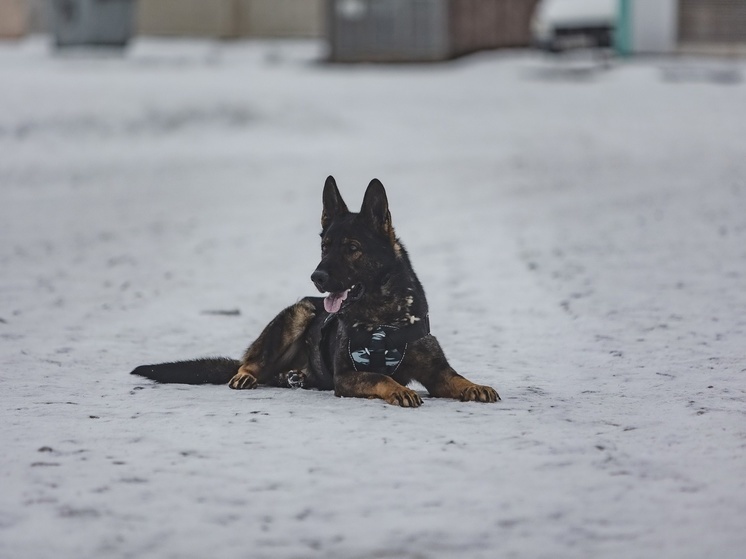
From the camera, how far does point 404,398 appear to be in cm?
576

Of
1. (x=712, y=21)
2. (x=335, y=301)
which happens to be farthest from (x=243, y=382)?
(x=712, y=21)

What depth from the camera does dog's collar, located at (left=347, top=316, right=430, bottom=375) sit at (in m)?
5.79

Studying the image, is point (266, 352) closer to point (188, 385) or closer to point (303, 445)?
point (188, 385)

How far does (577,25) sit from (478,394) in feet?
86.1

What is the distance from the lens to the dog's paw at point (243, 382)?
6.36 m

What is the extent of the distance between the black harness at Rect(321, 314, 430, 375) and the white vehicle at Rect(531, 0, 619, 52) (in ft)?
80.9

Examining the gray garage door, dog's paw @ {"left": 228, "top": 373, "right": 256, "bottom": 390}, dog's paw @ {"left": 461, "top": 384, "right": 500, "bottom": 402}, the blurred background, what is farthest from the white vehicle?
dog's paw @ {"left": 461, "top": 384, "right": 500, "bottom": 402}

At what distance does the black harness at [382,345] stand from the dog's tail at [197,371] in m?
0.96

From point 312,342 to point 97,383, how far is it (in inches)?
51.3

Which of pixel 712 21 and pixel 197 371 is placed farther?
pixel 712 21

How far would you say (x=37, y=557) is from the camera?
3934 millimetres

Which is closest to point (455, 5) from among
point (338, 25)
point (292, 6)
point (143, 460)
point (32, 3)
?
point (338, 25)

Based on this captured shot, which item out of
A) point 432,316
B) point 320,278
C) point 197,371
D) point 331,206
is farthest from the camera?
point 432,316

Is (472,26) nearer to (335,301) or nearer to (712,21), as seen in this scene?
(712,21)
